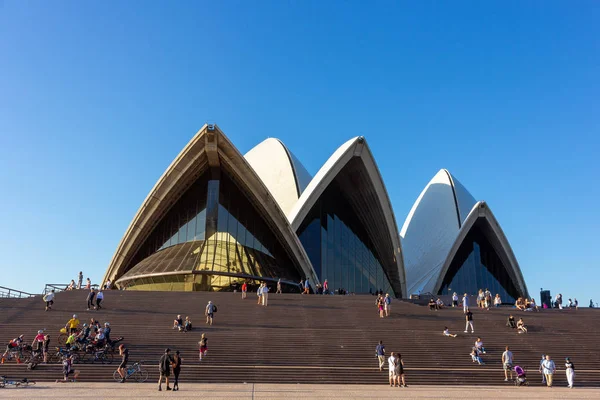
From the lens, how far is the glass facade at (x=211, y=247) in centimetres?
2825

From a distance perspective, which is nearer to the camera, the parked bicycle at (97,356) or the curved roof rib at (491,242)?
the parked bicycle at (97,356)

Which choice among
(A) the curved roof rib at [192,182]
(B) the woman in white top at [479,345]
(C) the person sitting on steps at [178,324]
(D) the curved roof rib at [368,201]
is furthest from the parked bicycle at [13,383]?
(D) the curved roof rib at [368,201]

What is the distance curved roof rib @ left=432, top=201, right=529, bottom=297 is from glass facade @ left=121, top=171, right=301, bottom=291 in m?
12.4

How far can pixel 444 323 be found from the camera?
62.5 feet

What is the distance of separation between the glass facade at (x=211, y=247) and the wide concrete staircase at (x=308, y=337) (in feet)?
20.4

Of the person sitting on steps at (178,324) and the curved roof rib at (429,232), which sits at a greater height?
the curved roof rib at (429,232)

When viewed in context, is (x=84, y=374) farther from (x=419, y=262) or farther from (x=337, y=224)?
(x=419, y=262)

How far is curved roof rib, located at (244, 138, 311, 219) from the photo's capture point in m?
37.0

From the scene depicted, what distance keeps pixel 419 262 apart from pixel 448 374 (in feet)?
92.2

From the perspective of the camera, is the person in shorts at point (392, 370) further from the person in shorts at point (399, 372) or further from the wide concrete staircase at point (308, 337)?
the wide concrete staircase at point (308, 337)

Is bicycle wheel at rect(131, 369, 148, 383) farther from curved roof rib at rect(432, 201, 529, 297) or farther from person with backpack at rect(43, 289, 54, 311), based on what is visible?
curved roof rib at rect(432, 201, 529, 297)

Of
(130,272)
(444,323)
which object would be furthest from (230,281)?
(444,323)

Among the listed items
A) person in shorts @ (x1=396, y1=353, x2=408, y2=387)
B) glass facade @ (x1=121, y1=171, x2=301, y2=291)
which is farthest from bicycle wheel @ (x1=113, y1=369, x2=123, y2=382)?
glass facade @ (x1=121, y1=171, x2=301, y2=291)

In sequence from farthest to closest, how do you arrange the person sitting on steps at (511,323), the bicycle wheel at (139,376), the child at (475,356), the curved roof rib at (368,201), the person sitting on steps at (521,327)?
the curved roof rib at (368,201), the person sitting on steps at (511,323), the person sitting on steps at (521,327), the child at (475,356), the bicycle wheel at (139,376)
